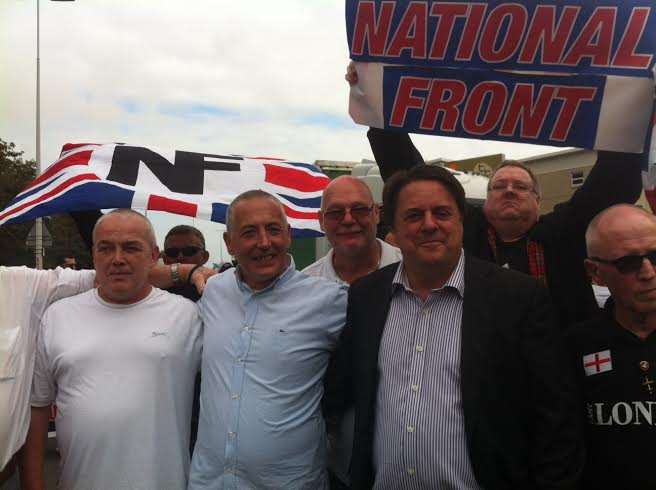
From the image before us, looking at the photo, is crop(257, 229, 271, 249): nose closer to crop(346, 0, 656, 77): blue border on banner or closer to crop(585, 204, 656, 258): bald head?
crop(346, 0, 656, 77): blue border on banner

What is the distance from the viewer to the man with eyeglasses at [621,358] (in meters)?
2.11

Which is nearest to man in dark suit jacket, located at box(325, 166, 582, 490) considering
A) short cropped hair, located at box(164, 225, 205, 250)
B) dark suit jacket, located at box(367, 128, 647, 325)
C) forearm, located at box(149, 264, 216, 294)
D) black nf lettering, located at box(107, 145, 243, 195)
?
dark suit jacket, located at box(367, 128, 647, 325)

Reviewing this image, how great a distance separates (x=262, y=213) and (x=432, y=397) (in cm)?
111

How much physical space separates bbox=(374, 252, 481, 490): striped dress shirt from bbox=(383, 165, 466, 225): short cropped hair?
0.27 meters

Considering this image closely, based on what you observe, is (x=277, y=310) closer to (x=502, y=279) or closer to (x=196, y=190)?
(x=502, y=279)

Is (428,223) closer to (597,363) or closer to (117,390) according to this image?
(597,363)

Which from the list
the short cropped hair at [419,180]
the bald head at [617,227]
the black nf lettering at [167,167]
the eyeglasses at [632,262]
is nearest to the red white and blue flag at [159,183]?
the black nf lettering at [167,167]

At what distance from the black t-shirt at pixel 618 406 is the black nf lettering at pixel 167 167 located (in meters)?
3.93

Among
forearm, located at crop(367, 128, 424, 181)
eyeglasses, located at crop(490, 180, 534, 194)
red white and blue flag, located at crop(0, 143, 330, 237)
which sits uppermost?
red white and blue flag, located at crop(0, 143, 330, 237)

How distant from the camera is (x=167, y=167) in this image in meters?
5.52

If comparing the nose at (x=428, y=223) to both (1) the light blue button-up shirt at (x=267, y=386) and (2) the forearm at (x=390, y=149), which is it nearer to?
(1) the light blue button-up shirt at (x=267, y=386)

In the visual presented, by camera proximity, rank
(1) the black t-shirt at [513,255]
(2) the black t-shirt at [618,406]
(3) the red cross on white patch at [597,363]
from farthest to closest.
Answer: (1) the black t-shirt at [513,255], (3) the red cross on white patch at [597,363], (2) the black t-shirt at [618,406]

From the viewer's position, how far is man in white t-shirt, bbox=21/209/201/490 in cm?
253

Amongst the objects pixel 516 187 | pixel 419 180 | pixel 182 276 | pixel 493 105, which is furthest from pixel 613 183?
pixel 182 276
